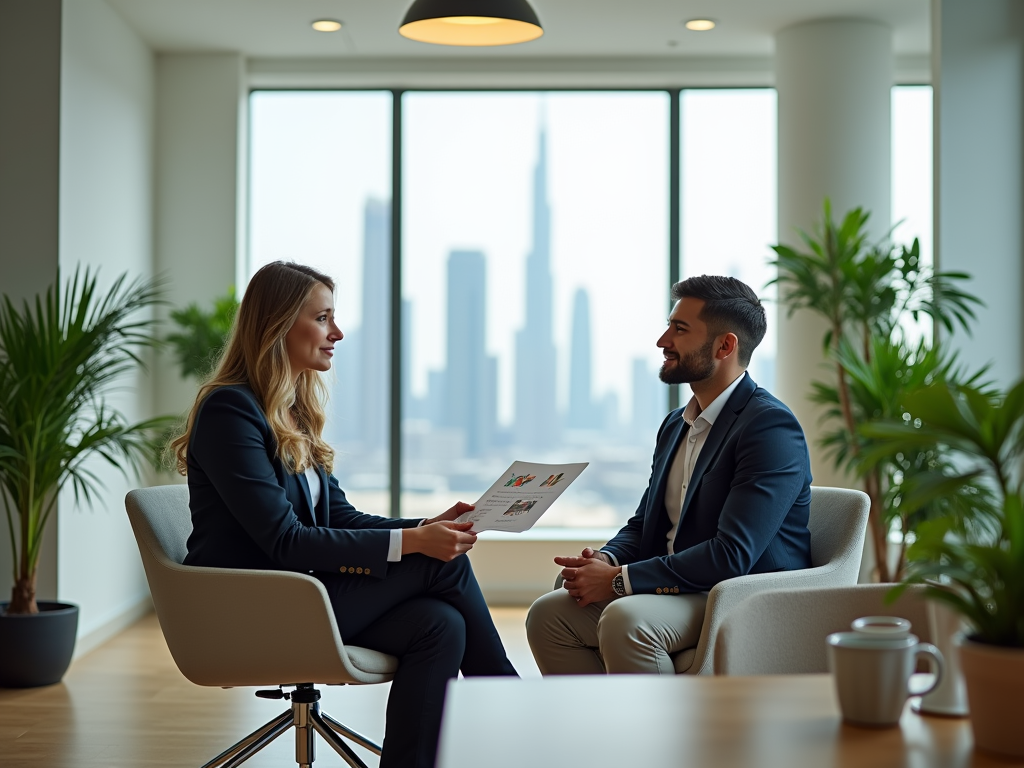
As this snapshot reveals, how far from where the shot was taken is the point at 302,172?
637 centimetres

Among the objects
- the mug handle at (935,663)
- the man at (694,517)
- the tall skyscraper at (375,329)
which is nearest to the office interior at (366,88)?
the tall skyscraper at (375,329)

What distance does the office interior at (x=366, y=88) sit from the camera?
4633 mm

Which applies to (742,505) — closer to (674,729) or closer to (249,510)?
(249,510)

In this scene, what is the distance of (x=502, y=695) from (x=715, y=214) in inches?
210

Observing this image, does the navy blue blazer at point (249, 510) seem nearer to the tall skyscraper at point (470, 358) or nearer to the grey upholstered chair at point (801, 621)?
the grey upholstered chair at point (801, 621)

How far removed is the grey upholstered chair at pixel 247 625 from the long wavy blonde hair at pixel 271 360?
327 mm

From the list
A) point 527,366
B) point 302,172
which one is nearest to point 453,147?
point 302,172

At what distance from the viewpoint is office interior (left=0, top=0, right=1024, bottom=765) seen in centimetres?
463

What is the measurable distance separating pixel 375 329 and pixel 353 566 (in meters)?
3.89

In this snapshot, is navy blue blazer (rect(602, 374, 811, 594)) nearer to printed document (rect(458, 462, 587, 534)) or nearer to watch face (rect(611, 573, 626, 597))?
watch face (rect(611, 573, 626, 597))

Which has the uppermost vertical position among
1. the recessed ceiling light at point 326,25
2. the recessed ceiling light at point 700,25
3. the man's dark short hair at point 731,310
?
the recessed ceiling light at point 700,25

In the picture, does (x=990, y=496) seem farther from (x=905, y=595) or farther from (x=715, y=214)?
(x=715, y=214)

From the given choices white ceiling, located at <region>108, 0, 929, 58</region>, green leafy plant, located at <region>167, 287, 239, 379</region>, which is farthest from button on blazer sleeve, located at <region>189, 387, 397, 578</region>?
white ceiling, located at <region>108, 0, 929, 58</region>

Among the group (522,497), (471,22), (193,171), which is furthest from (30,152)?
(522,497)
